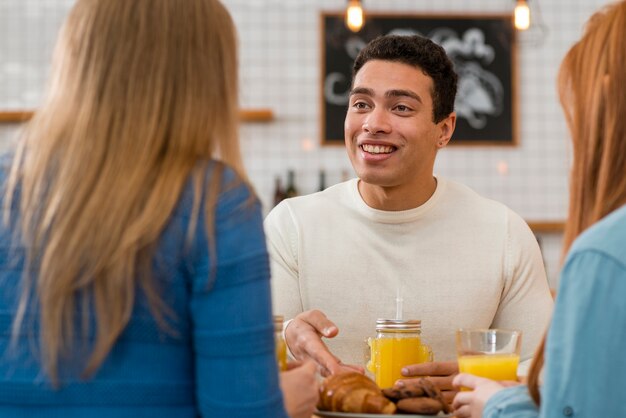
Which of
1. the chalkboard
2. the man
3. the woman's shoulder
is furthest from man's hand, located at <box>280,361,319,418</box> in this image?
the chalkboard

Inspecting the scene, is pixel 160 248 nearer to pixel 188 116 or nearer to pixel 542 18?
pixel 188 116

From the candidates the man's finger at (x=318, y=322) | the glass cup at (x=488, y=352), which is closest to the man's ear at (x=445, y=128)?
the man's finger at (x=318, y=322)

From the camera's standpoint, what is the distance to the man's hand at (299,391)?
51.3 inches

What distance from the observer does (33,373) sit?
1.18 metres

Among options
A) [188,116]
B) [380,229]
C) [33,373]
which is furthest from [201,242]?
[380,229]

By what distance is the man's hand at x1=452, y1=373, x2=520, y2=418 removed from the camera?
1442mm

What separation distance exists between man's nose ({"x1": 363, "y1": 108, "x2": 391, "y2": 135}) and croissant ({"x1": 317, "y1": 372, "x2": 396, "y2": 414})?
35.5 inches

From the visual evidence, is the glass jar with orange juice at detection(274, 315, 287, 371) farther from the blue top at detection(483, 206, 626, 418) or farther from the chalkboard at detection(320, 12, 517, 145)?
the chalkboard at detection(320, 12, 517, 145)

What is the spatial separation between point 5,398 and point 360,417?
1.85ft

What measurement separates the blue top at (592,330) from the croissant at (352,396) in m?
0.43

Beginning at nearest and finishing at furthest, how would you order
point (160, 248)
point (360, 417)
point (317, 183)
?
1. point (160, 248)
2. point (360, 417)
3. point (317, 183)

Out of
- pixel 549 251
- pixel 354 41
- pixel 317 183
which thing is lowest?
pixel 549 251

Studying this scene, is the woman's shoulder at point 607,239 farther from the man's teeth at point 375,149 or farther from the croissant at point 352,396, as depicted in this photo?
the man's teeth at point 375,149

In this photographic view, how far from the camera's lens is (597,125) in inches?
49.0
